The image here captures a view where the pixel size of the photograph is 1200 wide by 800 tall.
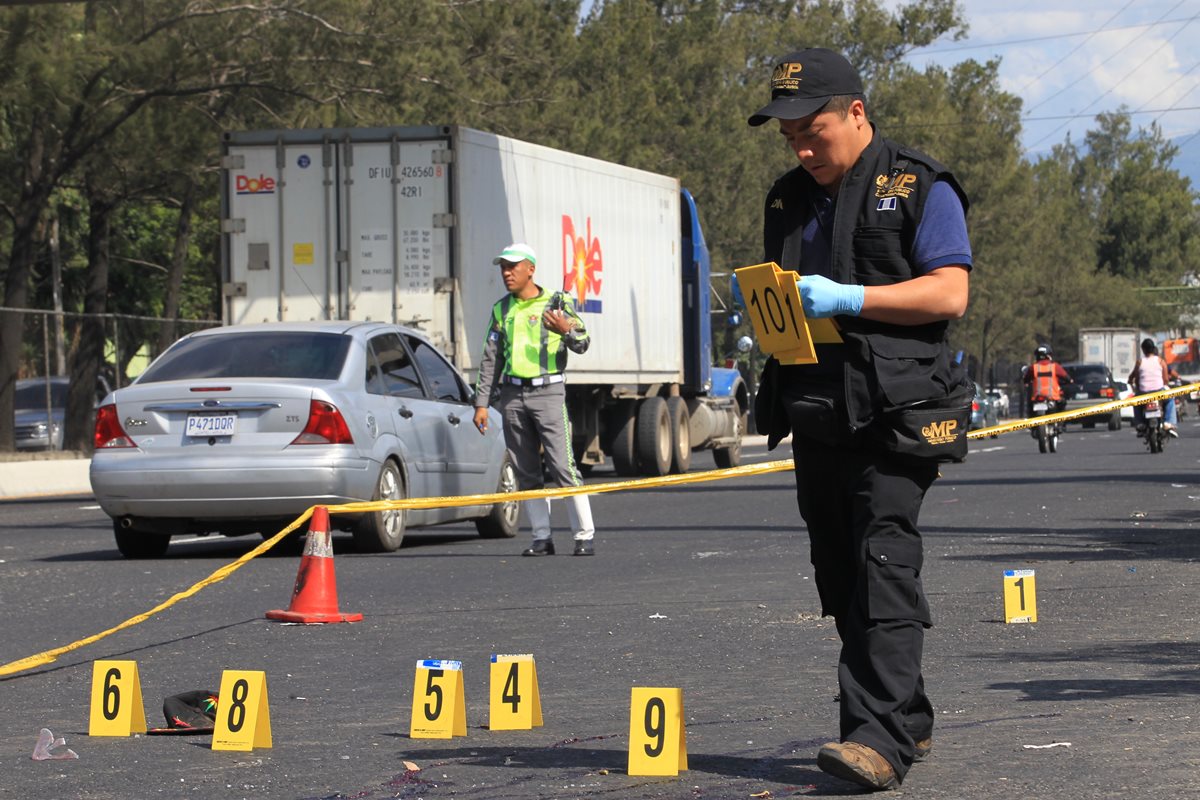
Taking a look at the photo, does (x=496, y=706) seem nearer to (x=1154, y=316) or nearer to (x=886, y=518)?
(x=886, y=518)

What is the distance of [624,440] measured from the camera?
1043 inches

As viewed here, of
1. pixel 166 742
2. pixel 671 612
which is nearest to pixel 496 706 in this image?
pixel 166 742

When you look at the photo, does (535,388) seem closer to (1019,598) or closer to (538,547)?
(538,547)

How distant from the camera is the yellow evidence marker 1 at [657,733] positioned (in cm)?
566

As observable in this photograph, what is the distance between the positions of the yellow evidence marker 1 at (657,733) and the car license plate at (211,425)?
8.11 meters

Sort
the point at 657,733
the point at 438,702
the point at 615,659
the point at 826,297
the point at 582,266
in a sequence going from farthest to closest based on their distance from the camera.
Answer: the point at 582,266, the point at 615,659, the point at 438,702, the point at 657,733, the point at 826,297

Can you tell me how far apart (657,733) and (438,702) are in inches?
39.1

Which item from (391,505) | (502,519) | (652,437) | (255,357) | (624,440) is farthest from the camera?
(624,440)

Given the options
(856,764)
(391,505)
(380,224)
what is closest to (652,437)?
(380,224)

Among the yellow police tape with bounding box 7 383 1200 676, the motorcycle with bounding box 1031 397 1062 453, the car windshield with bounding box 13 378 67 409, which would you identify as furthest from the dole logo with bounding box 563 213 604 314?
the yellow police tape with bounding box 7 383 1200 676

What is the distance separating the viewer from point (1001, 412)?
71.2 meters

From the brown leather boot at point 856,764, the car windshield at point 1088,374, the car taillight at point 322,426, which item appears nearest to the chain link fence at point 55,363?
the car taillight at point 322,426

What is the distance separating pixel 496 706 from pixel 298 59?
25.0 m

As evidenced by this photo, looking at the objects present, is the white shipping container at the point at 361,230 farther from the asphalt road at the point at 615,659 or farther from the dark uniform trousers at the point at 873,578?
the dark uniform trousers at the point at 873,578
